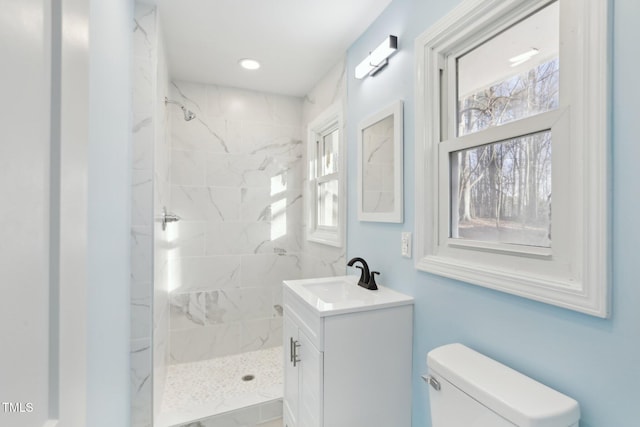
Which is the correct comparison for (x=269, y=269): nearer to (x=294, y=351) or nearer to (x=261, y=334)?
(x=261, y=334)

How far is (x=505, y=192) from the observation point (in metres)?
1.13

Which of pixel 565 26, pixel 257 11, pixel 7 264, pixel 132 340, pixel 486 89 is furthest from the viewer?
pixel 257 11

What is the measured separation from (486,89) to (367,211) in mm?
905

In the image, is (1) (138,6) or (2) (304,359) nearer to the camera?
(2) (304,359)

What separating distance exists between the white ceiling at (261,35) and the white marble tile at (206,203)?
3.18 ft

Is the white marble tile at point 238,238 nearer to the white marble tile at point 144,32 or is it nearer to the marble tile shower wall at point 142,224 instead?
the marble tile shower wall at point 142,224

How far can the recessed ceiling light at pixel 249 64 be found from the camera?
2312 millimetres

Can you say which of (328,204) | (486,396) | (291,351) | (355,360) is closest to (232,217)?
(328,204)

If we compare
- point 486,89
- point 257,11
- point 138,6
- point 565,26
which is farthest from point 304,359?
point 138,6

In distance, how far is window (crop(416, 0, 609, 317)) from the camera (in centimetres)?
81

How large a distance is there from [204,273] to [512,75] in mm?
2567

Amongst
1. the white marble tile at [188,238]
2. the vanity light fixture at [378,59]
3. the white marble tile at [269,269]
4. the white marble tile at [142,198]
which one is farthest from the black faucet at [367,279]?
the white marble tile at [188,238]

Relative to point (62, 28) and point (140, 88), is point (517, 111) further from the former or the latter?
point (140, 88)

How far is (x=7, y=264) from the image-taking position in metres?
0.34
